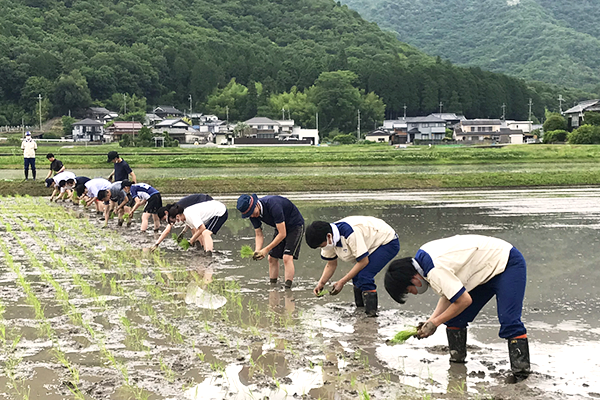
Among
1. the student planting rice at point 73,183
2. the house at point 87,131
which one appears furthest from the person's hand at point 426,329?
the house at point 87,131

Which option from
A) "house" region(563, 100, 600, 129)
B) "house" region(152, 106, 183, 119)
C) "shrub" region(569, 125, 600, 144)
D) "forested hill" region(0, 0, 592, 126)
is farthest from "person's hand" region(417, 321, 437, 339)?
"house" region(152, 106, 183, 119)

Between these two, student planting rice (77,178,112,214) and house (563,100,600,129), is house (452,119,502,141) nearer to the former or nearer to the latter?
house (563,100,600,129)

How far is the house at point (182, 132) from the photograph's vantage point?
3324 inches

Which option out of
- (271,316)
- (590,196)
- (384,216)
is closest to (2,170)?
(384,216)

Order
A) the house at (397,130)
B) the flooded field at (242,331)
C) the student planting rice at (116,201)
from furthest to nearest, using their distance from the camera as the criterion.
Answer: the house at (397,130) < the student planting rice at (116,201) < the flooded field at (242,331)

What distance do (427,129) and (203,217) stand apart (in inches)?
3306

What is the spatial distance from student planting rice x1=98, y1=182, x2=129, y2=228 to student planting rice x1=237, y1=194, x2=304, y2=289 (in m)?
5.96

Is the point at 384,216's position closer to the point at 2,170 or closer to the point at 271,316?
the point at 271,316

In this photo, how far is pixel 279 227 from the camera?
739 cm

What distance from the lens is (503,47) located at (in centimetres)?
19575

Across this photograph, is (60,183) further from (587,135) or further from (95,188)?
(587,135)

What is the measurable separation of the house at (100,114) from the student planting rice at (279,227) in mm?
92676

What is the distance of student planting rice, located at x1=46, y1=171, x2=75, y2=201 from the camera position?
664 inches

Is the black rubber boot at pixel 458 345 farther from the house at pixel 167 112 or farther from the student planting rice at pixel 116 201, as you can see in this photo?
the house at pixel 167 112
